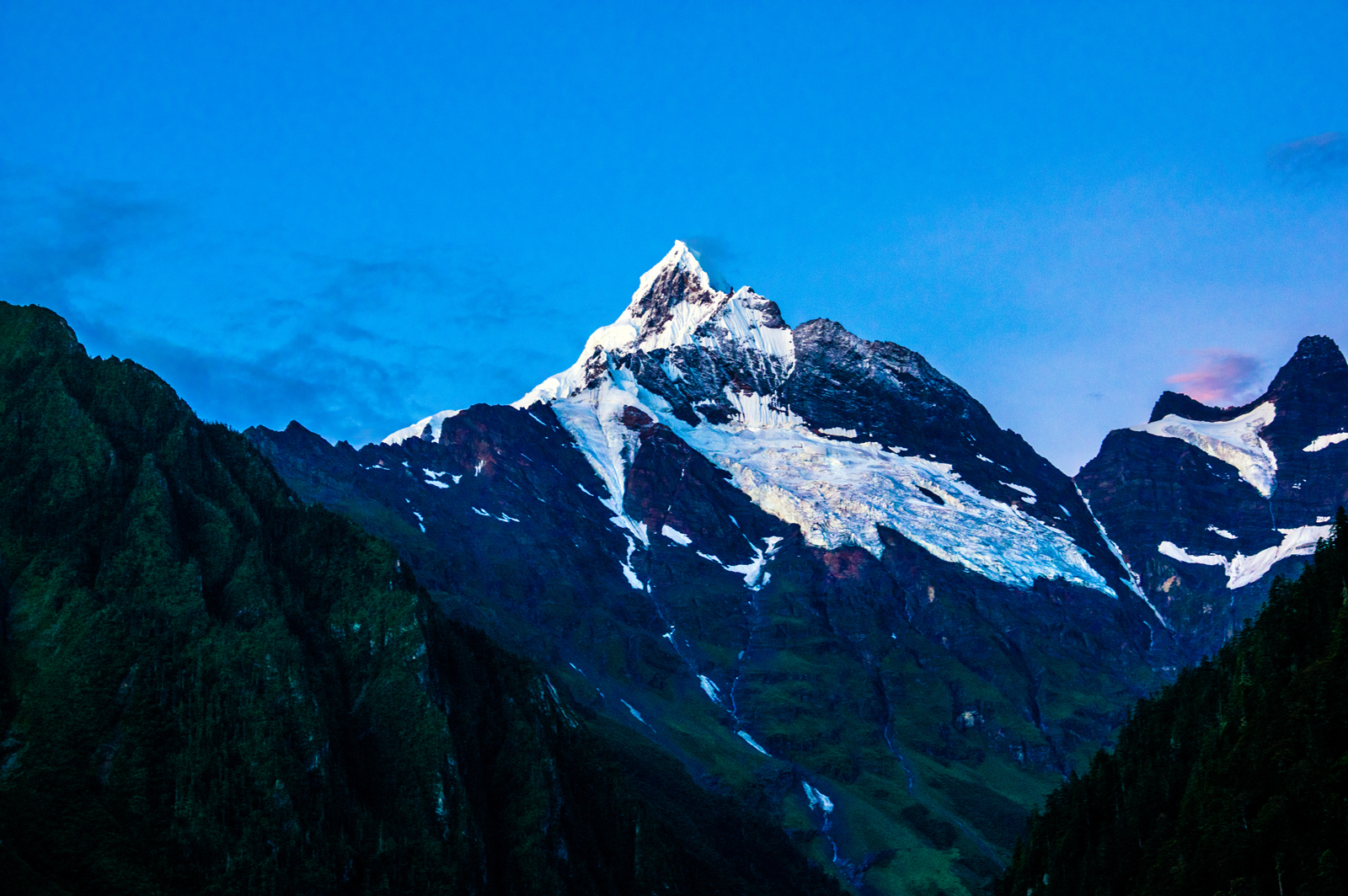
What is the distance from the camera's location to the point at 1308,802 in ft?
509

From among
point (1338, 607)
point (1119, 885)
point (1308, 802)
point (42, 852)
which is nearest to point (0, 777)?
point (42, 852)

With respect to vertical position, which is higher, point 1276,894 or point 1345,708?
point 1345,708

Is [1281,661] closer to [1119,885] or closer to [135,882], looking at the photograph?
[1119,885]

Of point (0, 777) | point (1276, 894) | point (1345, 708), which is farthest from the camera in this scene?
point (0, 777)

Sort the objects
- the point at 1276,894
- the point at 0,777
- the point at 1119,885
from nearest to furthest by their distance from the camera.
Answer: the point at 1276,894 < the point at 1119,885 < the point at 0,777

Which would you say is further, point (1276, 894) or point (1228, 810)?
point (1228, 810)

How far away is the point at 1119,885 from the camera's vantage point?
7377 inches

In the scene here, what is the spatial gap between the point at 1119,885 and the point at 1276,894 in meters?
40.8

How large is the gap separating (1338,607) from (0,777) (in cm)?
20132

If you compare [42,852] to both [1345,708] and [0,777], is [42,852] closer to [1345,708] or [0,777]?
[0,777]

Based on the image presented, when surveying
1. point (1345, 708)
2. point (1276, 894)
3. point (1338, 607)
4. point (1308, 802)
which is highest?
point (1338, 607)

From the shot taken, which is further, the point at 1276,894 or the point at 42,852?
the point at 42,852

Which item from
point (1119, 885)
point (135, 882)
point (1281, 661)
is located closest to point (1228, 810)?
point (1119, 885)

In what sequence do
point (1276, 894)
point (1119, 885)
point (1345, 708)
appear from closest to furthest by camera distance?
point (1276, 894)
point (1345, 708)
point (1119, 885)
